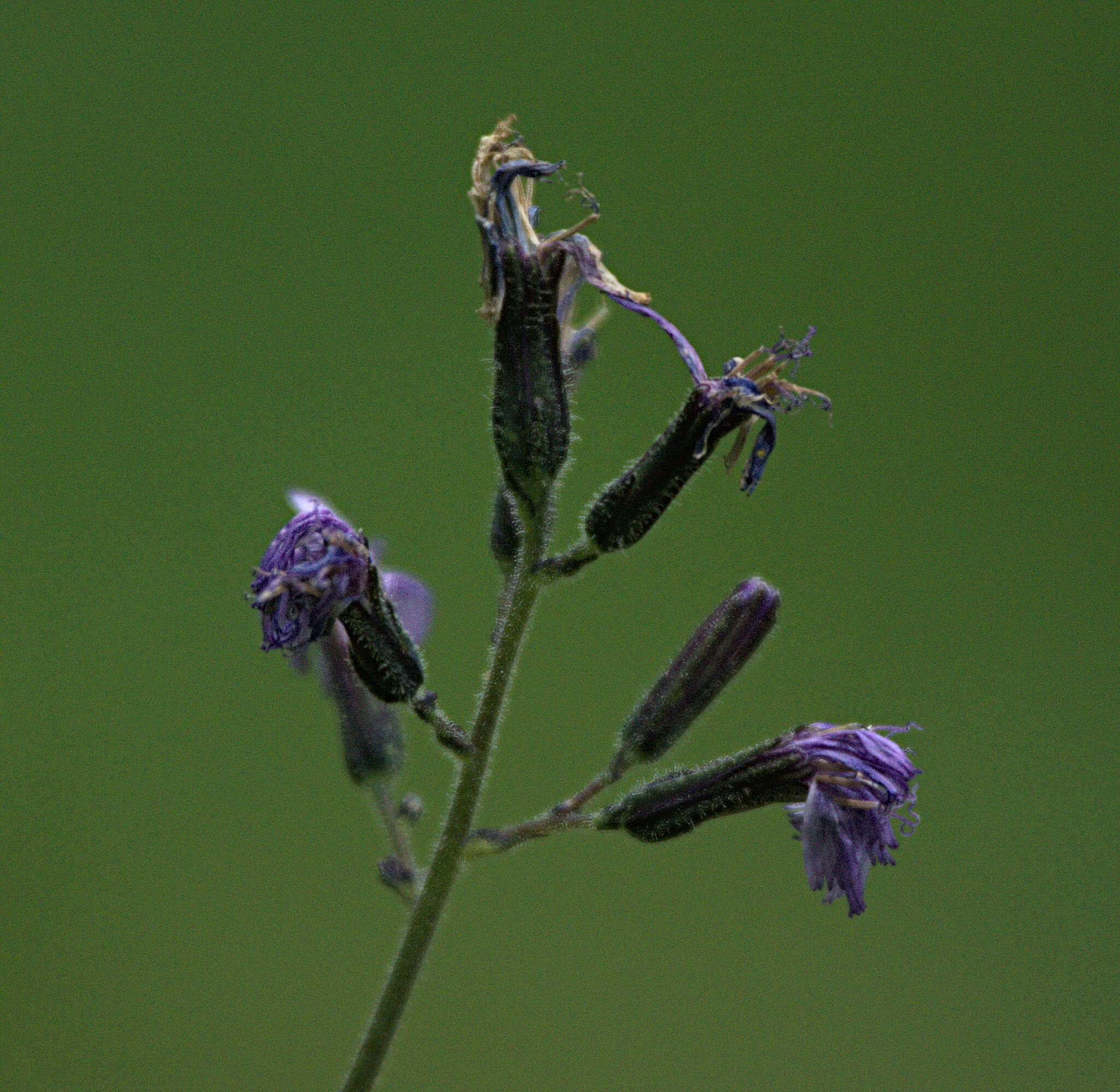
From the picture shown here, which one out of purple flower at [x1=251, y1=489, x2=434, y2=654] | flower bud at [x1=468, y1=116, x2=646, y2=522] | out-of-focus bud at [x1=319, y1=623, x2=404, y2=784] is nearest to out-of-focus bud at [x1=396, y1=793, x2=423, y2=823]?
out-of-focus bud at [x1=319, y1=623, x2=404, y2=784]

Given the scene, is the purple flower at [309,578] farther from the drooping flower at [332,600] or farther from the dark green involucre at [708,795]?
the dark green involucre at [708,795]

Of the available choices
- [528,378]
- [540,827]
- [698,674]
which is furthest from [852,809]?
[528,378]

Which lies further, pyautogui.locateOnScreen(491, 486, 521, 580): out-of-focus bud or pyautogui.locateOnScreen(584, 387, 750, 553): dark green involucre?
pyautogui.locateOnScreen(491, 486, 521, 580): out-of-focus bud

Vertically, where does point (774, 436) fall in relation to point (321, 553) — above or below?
above

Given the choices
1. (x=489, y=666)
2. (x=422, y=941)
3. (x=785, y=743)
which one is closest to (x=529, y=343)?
(x=489, y=666)

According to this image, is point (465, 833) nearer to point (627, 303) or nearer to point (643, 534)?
point (643, 534)

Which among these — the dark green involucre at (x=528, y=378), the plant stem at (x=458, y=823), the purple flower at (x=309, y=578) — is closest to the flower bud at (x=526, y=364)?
the dark green involucre at (x=528, y=378)

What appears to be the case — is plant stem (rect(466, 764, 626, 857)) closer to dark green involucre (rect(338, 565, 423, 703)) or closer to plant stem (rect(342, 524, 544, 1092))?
plant stem (rect(342, 524, 544, 1092))
